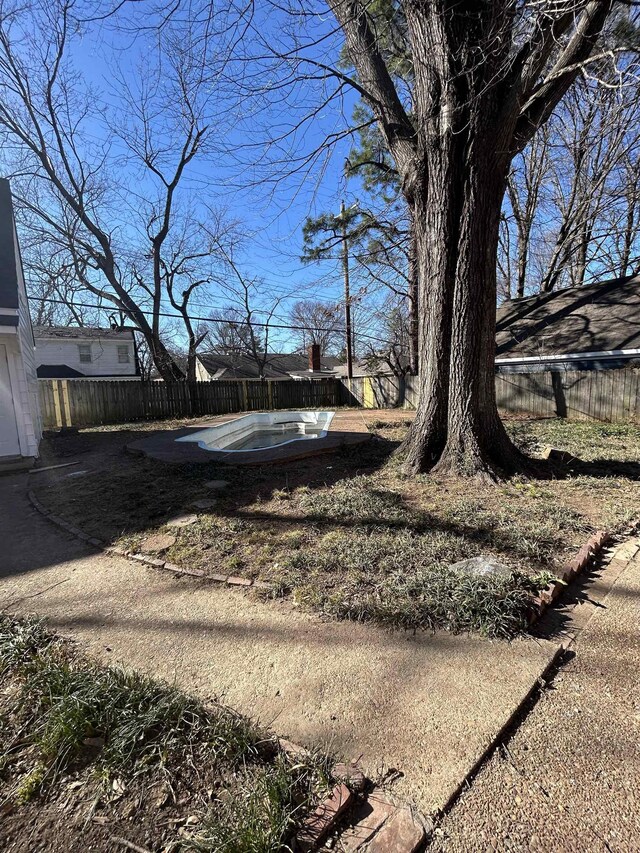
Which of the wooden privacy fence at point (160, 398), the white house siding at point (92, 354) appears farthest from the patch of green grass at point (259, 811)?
the white house siding at point (92, 354)

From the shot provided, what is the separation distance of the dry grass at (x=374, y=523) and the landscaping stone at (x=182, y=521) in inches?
4.3

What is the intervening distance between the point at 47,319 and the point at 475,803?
27.6 m

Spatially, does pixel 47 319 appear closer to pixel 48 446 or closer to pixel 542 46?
pixel 48 446

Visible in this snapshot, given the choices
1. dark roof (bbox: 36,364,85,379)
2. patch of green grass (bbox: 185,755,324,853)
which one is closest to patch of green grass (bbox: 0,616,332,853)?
patch of green grass (bbox: 185,755,324,853)

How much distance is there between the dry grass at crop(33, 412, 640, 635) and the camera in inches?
92.0

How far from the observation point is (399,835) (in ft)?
3.84

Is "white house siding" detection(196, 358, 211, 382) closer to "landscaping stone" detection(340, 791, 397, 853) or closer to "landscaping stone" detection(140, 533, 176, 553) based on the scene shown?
"landscaping stone" detection(140, 533, 176, 553)

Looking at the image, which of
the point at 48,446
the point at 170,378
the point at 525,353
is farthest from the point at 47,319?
the point at 525,353

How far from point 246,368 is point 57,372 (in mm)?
12351

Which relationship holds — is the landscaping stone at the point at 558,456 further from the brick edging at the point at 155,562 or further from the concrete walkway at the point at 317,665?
the brick edging at the point at 155,562

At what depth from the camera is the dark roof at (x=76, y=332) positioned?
22.2 m

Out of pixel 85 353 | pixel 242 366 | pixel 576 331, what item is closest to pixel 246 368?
pixel 242 366

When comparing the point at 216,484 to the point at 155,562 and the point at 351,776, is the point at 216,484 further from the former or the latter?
the point at 351,776

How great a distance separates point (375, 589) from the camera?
246 cm
